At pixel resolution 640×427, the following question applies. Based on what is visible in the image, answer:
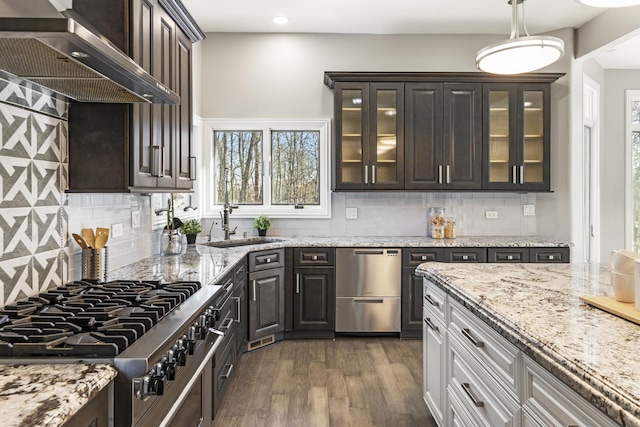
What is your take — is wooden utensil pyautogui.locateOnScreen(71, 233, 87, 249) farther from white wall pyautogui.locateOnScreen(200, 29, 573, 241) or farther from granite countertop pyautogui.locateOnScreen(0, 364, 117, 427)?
white wall pyautogui.locateOnScreen(200, 29, 573, 241)

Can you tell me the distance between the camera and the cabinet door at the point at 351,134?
4414 millimetres

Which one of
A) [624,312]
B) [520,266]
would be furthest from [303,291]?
[624,312]

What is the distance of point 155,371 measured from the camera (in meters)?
1.41

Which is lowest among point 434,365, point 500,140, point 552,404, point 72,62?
point 434,365

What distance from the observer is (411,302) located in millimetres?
4238

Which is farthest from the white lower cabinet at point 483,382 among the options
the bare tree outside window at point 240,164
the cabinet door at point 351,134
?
the bare tree outside window at point 240,164

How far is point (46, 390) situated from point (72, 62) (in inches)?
41.6

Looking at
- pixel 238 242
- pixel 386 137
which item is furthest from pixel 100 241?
pixel 386 137

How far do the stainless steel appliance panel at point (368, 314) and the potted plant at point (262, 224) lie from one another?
41.3 inches

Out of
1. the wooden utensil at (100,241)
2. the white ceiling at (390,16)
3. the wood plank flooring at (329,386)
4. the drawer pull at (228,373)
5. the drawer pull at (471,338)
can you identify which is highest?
the white ceiling at (390,16)

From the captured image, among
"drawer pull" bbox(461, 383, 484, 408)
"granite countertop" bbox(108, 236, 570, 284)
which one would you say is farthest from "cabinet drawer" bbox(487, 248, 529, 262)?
"drawer pull" bbox(461, 383, 484, 408)

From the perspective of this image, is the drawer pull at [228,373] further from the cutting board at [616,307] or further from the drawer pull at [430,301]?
the cutting board at [616,307]

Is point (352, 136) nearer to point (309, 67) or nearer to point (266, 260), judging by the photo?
point (309, 67)

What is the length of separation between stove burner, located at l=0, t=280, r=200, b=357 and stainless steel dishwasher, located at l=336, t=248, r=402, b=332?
217 centimetres
